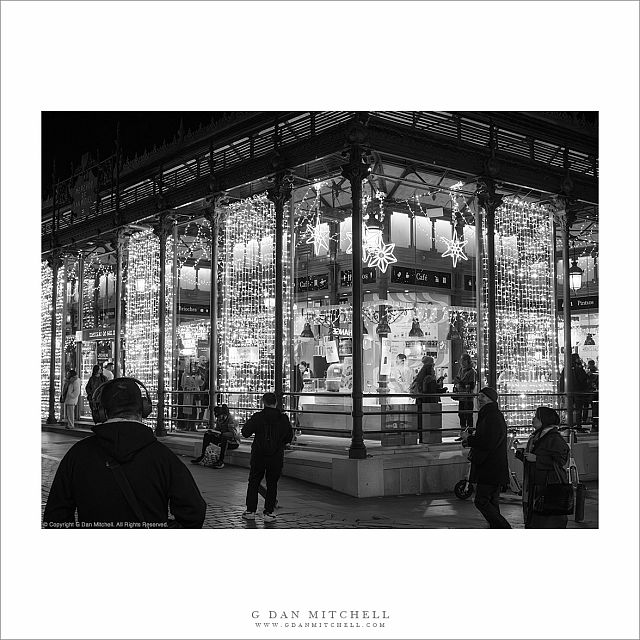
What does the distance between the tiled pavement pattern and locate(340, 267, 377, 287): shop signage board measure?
26.8 ft

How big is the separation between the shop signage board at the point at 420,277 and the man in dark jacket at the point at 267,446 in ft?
35.3

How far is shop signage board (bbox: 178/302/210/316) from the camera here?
26.9 m

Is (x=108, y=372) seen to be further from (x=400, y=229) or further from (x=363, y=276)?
(x=400, y=229)

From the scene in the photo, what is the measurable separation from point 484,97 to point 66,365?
65.7 feet

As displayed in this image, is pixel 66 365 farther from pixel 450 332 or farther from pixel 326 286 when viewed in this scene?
pixel 450 332

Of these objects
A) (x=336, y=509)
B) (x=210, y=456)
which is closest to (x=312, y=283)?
(x=210, y=456)

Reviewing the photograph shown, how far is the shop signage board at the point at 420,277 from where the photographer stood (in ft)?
67.6

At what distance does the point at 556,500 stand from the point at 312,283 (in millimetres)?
14647

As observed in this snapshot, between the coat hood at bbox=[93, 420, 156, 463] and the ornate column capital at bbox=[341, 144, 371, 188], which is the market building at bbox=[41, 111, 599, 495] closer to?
the ornate column capital at bbox=[341, 144, 371, 188]

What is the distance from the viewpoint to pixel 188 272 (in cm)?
2709

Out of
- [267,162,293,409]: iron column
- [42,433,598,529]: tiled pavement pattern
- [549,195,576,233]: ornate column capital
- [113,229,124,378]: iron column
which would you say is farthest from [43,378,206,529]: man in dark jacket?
[113,229,124,378]: iron column

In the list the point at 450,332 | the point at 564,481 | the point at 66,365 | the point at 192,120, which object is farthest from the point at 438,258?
the point at 564,481
